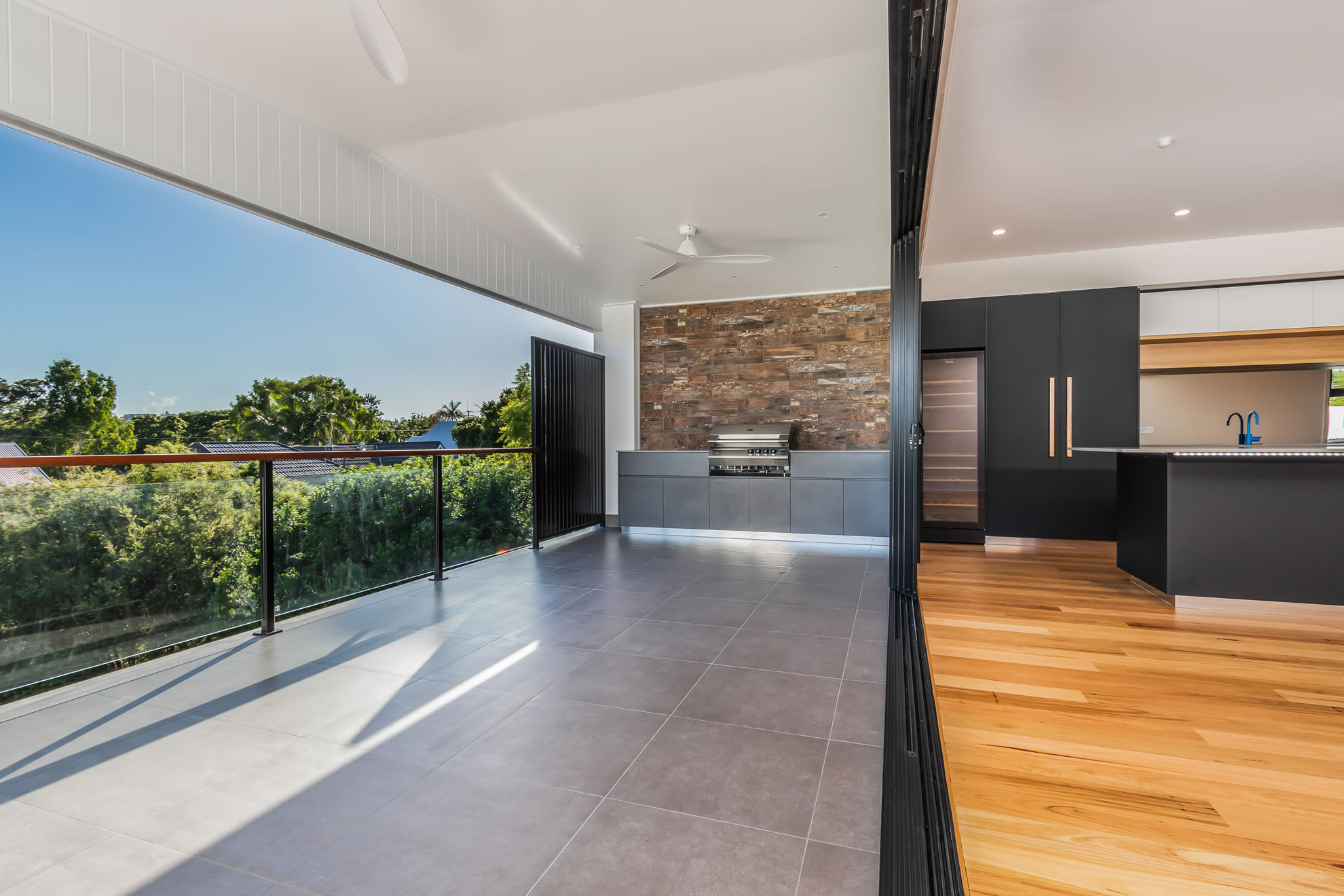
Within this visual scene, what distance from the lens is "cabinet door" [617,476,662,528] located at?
6.67 m

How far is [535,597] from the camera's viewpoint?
3.89 metres

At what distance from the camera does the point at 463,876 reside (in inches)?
53.0

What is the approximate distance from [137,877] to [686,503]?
5406 millimetres

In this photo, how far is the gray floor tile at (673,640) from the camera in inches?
111

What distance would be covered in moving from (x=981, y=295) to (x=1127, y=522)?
8.80 feet

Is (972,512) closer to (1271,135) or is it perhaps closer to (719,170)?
(1271,135)

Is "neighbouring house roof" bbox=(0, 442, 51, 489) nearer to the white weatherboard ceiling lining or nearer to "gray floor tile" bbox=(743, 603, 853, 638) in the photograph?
the white weatherboard ceiling lining

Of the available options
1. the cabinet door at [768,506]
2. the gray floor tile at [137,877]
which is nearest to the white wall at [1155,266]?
the cabinet door at [768,506]

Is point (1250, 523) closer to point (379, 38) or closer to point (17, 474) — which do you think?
point (379, 38)

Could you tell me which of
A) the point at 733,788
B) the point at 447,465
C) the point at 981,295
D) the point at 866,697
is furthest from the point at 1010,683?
the point at 981,295

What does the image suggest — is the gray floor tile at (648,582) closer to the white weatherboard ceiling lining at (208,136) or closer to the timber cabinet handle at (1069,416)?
the white weatherboard ceiling lining at (208,136)

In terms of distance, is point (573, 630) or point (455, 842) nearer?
point (455, 842)

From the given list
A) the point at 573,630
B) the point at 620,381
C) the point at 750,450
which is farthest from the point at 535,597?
the point at 620,381

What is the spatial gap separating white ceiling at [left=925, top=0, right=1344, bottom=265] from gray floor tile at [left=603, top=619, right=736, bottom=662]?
3.02 metres
